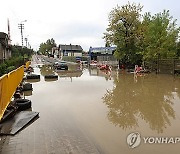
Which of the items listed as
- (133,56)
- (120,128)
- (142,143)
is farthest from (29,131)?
(133,56)

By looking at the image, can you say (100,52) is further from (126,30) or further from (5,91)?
(5,91)

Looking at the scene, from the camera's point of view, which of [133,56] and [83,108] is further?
[133,56]

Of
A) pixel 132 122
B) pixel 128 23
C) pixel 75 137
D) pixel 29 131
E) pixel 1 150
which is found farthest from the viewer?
pixel 128 23

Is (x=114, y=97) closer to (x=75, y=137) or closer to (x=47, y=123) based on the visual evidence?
(x=47, y=123)

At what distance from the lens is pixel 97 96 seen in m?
14.7

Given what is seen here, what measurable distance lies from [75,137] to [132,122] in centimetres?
255

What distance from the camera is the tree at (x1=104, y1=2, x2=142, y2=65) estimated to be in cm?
3881

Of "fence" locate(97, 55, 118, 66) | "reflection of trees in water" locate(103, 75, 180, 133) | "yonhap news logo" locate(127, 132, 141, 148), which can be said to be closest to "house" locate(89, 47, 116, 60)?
"fence" locate(97, 55, 118, 66)

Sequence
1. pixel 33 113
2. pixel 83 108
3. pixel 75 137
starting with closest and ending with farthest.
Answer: pixel 75 137
pixel 33 113
pixel 83 108

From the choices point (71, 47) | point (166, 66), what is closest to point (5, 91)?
point (166, 66)

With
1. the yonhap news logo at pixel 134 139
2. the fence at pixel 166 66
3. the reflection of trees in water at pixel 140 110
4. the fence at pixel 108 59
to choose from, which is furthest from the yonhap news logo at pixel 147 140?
the fence at pixel 108 59

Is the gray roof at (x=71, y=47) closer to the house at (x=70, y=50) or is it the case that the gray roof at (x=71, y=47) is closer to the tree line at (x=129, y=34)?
the house at (x=70, y=50)

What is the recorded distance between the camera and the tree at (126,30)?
38.8 metres

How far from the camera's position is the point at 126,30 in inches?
1556
